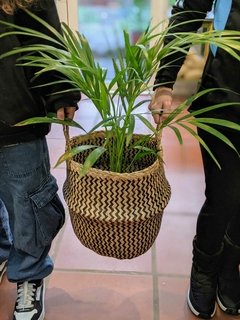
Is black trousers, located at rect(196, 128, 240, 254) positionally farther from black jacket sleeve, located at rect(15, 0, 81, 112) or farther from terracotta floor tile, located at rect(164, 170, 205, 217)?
terracotta floor tile, located at rect(164, 170, 205, 217)

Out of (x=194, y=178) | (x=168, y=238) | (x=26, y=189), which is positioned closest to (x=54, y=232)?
(x=26, y=189)

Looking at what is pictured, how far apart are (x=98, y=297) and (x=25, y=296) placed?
23cm

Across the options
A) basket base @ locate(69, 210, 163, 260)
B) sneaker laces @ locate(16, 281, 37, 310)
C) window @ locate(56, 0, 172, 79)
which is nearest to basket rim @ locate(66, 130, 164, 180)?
basket base @ locate(69, 210, 163, 260)

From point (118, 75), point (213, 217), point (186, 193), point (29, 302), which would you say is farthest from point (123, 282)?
point (118, 75)

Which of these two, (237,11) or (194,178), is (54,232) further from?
(194,178)

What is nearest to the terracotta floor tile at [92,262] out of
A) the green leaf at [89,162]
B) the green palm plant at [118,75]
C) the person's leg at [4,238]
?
the person's leg at [4,238]

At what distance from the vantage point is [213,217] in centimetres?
110

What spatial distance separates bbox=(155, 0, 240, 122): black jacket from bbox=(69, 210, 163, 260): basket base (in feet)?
0.95

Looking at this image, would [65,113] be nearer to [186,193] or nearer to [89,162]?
[89,162]

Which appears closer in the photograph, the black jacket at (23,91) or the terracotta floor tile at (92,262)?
the black jacket at (23,91)

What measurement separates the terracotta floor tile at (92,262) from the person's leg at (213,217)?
0.23 m

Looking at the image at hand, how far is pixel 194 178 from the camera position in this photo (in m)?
1.99

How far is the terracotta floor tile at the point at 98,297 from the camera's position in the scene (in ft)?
4.04

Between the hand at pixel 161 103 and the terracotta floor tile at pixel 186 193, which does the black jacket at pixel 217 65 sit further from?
the terracotta floor tile at pixel 186 193
